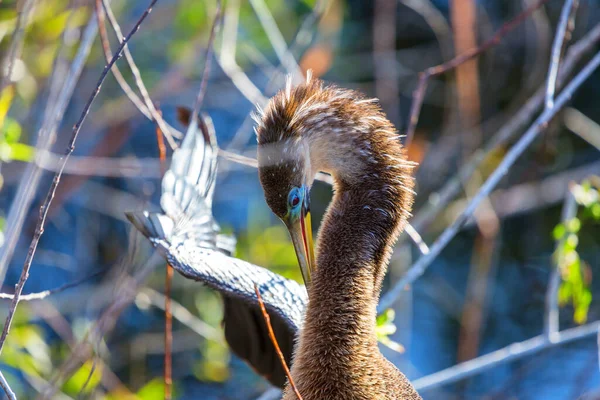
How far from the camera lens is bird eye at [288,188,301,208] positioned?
7.56 feet

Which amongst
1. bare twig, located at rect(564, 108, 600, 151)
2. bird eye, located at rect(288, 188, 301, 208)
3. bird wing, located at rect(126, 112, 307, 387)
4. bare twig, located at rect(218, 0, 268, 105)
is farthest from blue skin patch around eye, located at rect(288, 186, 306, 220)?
bare twig, located at rect(564, 108, 600, 151)

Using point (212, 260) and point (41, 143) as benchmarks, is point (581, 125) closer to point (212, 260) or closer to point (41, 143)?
point (212, 260)

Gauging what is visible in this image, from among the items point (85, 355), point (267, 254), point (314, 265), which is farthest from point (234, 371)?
point (314, 265)

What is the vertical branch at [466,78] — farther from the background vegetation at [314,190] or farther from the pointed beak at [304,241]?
the pointed beak at [304,241]

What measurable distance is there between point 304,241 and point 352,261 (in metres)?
0.21

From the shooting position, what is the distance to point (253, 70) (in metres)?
5.93

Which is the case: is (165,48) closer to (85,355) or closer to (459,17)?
(459,17)

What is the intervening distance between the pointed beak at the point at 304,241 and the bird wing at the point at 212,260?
0.26 meters

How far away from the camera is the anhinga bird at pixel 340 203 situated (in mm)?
2162

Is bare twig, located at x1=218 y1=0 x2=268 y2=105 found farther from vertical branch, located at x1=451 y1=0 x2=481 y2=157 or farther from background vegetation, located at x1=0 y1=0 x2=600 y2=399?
vertical branch, located at x1=451 y1=0 x2=481 y2=157

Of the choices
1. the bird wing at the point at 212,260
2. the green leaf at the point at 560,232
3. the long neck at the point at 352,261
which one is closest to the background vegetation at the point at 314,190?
the green leaf at the point at 560,232

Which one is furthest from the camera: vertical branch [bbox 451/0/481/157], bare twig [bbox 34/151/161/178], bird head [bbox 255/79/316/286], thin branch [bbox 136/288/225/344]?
vertical branch [bbox 451/0/481/157]

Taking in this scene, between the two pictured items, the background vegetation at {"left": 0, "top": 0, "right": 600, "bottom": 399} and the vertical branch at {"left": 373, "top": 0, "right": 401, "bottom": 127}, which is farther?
the vertical branch at {"left": 373, "top": 0, "right": 401, "bottom": 127}

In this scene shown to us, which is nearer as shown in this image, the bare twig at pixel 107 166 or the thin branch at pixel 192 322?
the bare twig at pixel 107 166
